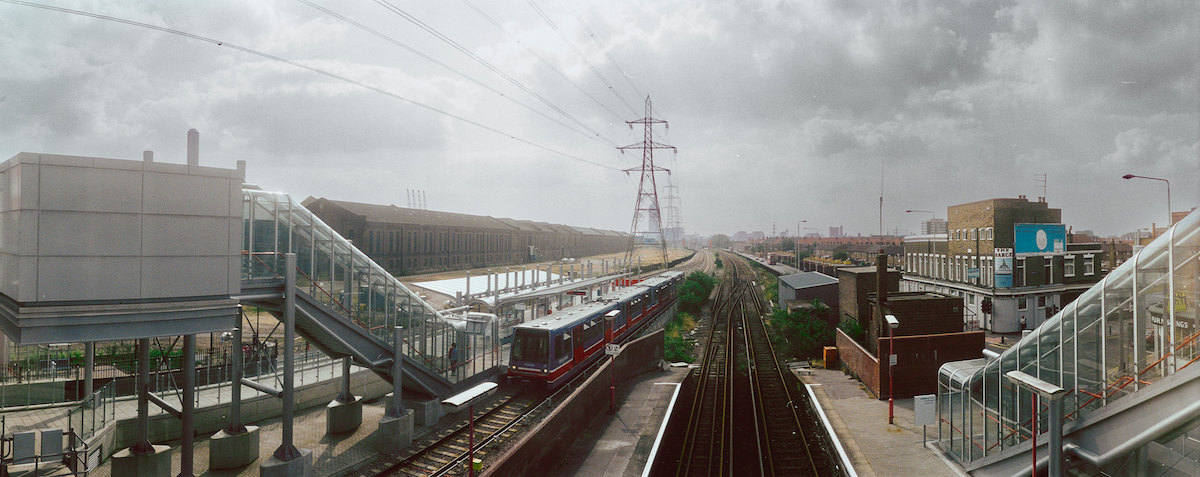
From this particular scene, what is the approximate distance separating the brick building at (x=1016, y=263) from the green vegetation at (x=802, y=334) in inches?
400

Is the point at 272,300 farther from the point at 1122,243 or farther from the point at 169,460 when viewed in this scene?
the point at 1122,243

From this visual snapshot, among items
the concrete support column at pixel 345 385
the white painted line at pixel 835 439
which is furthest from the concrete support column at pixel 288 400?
the white painted line at pixel 835 439

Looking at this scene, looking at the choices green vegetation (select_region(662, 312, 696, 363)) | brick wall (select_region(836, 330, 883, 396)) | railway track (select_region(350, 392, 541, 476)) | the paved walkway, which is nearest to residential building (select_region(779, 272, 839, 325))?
green vegetation (select_region(662, 312, 696, 363))

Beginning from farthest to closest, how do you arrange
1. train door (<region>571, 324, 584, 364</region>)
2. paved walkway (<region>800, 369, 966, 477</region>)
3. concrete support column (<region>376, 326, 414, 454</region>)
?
train door (<region>571, 324, 584, 364</region>) < concrete support column (<region>376, 326, 414, 454</region>) < paved walkway (<region>800, 369, 966, 477</region>)

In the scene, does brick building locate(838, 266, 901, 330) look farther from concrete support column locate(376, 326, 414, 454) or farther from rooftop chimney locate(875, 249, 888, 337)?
concrete support column locate(376, 326, 414, 454)

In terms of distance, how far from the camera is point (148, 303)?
8531 millimetres

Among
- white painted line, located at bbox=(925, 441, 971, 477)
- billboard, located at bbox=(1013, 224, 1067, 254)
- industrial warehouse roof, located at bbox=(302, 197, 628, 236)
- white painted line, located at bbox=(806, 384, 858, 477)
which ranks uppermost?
industrial warehouse roof, located at bbox=(302, 197, 628, 236)

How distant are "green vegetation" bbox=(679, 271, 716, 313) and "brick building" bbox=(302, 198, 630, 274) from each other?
22497 mm

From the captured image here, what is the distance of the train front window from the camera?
1939 centimetres

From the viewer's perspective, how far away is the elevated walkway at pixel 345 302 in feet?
37.6

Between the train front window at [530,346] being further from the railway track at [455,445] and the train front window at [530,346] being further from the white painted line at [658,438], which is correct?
the white painted line at [658,438]

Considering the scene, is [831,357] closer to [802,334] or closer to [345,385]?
[802,334]

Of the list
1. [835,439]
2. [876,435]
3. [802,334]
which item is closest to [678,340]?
[802,334]

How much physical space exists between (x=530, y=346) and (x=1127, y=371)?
1590cm
